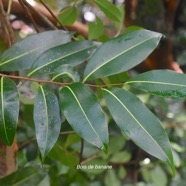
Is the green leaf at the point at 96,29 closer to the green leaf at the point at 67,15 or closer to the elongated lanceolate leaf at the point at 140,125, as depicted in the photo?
the green leaf at the point at 67,15

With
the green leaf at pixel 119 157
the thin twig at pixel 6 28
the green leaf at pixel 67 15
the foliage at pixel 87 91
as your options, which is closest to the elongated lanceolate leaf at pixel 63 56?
the foliage at pixel 87 91

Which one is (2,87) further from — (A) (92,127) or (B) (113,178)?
(B) (113,178)

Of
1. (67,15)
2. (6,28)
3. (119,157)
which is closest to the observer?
(6,28)

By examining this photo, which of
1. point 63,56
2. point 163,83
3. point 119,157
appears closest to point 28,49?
point 63,56

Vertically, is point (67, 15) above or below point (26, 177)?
above

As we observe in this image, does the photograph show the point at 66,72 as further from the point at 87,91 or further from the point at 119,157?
the point at 119,157

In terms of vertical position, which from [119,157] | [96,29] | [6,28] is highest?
[6,28]
